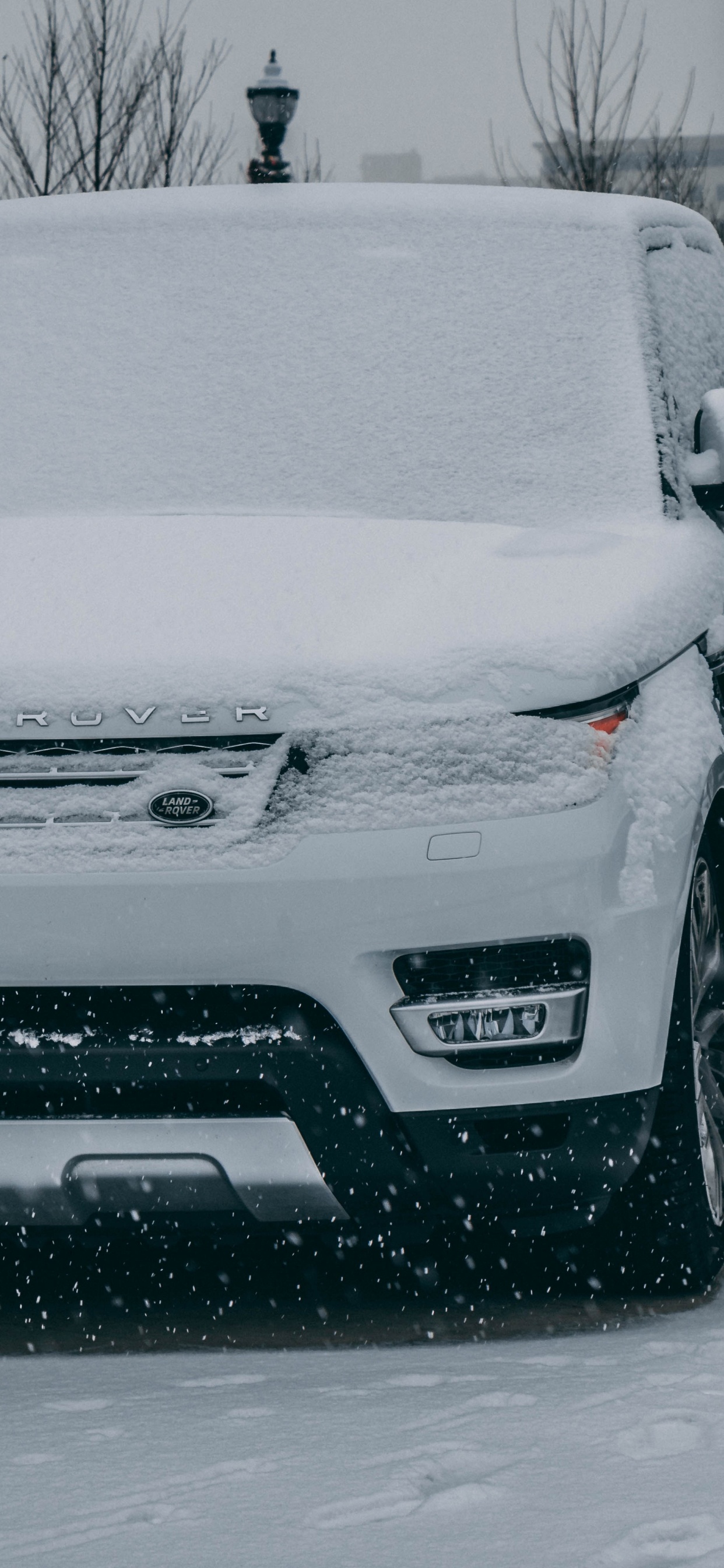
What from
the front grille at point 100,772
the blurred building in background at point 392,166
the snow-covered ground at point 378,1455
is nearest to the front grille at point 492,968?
the front grille at point 100,772

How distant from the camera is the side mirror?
4430 millimetres

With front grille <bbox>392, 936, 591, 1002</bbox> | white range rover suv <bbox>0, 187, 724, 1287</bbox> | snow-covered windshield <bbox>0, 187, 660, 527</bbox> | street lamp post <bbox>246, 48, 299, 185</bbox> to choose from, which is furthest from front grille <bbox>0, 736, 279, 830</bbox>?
street lamp post <bbox>246, 48, 299, 185</bbox>

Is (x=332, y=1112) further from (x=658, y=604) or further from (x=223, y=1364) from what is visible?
(x=658, y=604)

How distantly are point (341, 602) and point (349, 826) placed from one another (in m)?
0.44

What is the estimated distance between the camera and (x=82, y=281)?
4918 mm

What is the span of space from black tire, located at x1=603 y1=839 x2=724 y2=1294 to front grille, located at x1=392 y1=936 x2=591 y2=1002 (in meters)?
0.28

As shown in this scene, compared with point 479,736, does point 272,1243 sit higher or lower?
lower

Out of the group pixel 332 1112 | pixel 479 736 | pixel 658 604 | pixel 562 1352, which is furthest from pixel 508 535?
pixel 562 1352

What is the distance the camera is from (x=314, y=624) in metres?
3.60

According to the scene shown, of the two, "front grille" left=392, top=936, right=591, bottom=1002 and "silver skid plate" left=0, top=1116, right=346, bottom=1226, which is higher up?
"front grille" left=392, top=936, right=591, bottom=1002

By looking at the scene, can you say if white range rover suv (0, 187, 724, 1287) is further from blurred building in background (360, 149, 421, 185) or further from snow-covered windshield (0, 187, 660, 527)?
blurred building in background (360, 149, 421, 185)

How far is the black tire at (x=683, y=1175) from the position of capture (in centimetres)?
374

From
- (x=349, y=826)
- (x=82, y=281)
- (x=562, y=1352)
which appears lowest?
(x=562, y=1352)

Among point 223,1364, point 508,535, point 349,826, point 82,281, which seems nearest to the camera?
point 349,826
